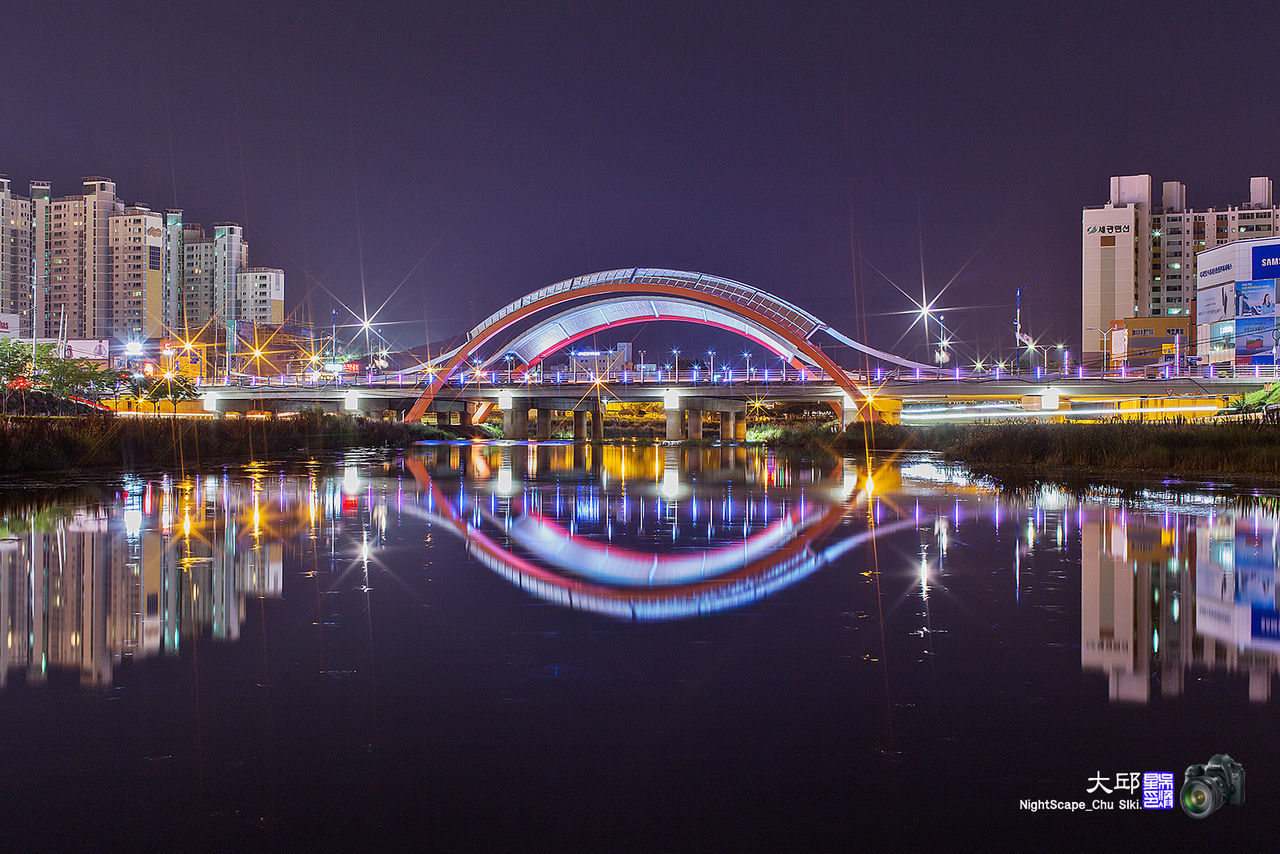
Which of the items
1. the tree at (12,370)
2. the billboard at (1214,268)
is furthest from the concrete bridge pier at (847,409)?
the tree at (12,370)

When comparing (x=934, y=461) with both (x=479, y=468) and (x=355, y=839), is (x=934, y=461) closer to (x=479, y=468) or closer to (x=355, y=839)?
(x=479, y=468)

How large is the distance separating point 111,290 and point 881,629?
205283 mm

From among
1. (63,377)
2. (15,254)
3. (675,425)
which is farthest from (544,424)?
(15,254)

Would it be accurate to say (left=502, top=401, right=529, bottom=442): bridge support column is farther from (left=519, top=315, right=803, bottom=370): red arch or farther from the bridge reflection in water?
the bridge reflection in water

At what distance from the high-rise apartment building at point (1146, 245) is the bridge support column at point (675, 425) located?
75.7 m

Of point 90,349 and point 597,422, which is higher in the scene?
point 90,349

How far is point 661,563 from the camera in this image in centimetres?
1113

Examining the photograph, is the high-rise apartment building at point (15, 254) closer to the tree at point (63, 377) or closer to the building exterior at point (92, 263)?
the building exterior at point (92, 263)

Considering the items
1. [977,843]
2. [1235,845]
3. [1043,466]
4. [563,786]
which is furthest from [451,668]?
[1043,466]

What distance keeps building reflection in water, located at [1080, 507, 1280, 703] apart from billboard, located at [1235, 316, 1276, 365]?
95588 mm

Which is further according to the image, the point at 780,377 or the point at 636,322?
the point at 636,322

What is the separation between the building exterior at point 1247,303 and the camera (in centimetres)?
9812

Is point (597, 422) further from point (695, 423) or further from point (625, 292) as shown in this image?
point (625, 292)

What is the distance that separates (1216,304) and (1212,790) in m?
119
